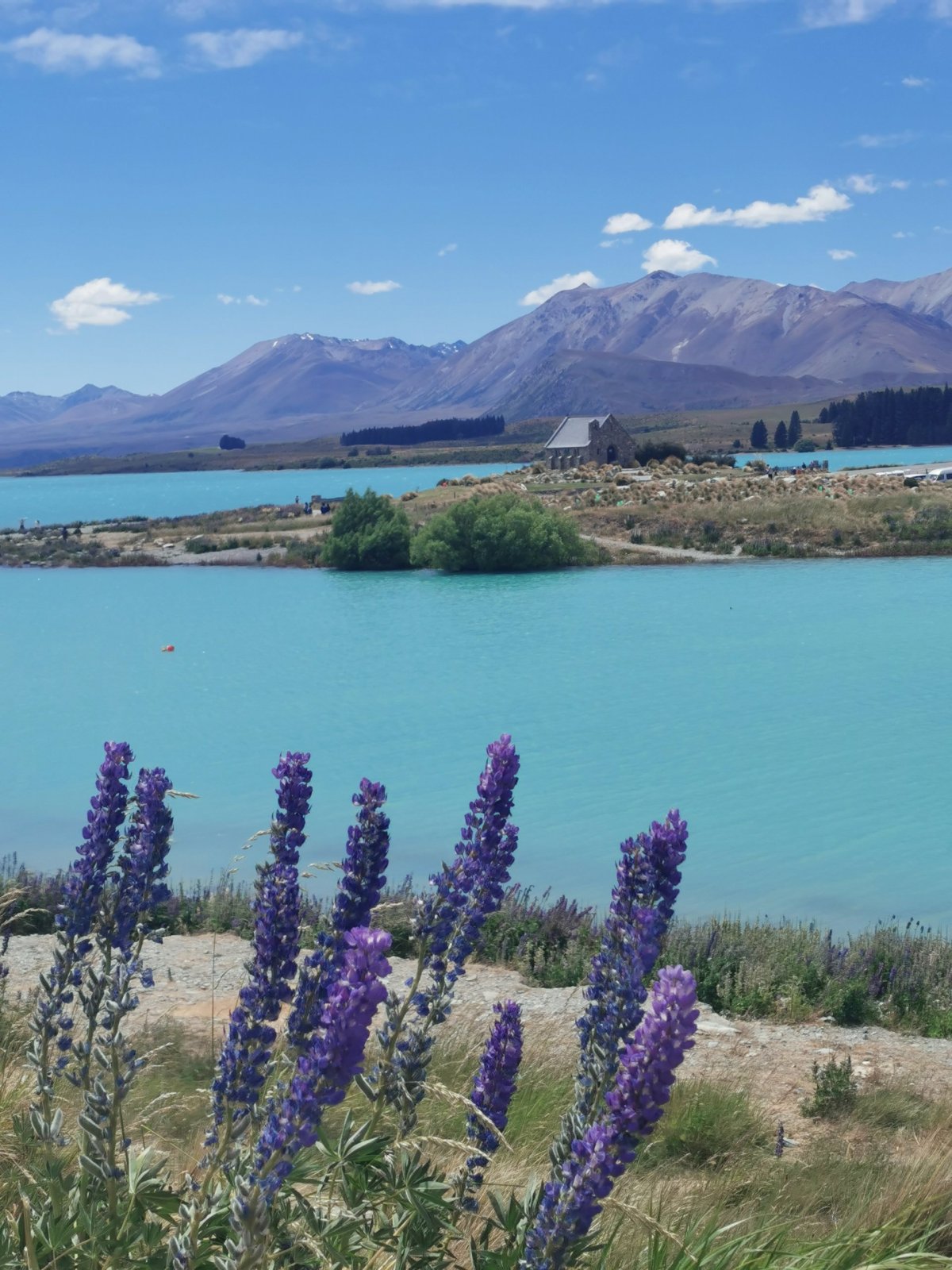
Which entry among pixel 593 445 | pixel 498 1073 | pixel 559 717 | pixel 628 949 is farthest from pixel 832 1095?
pixel 593 445

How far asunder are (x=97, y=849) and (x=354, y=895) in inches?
26.1

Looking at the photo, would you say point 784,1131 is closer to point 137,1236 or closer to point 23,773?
point 137,1236

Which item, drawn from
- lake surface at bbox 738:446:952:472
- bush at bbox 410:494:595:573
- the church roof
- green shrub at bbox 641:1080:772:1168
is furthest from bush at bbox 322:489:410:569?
lake surface at bbox 738:446:952:472

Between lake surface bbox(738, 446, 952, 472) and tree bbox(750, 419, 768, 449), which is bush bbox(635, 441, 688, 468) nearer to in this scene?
lake surface bbox(738, 446, 952, 472)

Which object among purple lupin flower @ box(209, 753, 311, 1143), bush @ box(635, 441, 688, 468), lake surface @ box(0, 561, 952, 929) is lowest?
lake surface @ box(0, 561, 952, 929)

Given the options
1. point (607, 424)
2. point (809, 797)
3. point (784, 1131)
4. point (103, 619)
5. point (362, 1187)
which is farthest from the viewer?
point (607, 424)

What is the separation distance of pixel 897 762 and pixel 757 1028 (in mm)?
13529

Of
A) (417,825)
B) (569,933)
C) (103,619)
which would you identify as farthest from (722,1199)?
(103,619)

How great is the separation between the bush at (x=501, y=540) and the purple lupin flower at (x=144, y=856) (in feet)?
152

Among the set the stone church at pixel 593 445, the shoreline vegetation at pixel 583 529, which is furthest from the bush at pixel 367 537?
the stone church at pixel 593 445

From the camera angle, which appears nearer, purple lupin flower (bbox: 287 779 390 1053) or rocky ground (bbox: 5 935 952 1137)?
purple lupin flower (bbox: 287 779 390 1053)

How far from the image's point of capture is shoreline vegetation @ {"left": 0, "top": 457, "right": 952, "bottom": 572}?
166ft

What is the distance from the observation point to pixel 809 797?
62.5ft

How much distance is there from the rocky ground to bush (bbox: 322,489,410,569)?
43.2m
